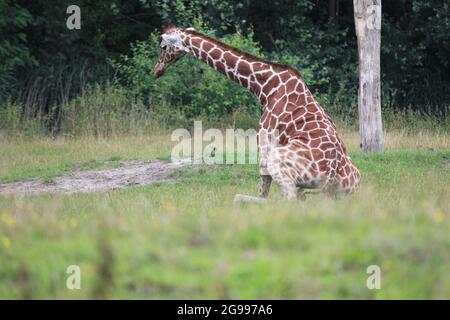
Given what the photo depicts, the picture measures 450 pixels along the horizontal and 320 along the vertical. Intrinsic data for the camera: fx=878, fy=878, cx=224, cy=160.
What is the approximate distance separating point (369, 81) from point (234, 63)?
197 inches

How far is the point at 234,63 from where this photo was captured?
425 inches

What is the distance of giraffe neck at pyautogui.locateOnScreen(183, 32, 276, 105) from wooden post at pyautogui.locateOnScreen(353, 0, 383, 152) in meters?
4.60

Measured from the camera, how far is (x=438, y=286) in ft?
18.4

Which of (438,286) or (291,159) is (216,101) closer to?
(291,159)

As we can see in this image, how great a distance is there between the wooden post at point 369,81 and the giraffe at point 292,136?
483cm

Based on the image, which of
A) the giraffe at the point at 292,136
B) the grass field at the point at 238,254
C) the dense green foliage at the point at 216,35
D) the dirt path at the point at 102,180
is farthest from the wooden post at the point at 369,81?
the grass field at the point at 238,254

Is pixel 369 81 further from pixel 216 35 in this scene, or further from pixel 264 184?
pixel 216 35

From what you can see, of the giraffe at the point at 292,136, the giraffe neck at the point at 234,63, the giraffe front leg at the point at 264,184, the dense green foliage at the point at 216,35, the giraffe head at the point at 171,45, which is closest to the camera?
the giraffe at the point at 292,136

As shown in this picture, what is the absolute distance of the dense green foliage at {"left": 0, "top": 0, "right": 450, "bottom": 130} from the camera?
787 inches

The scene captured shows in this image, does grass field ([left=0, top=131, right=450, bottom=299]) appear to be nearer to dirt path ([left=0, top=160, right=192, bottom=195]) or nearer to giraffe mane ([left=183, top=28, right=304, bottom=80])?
giraffe mane ([left=183, top=28, right=304, bottom=80])

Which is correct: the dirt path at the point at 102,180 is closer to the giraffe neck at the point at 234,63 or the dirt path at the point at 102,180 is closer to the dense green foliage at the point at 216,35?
the giraffe neck at the point at 234,63

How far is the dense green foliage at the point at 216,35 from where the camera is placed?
1998 cm

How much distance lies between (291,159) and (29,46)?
14.2 meters
